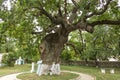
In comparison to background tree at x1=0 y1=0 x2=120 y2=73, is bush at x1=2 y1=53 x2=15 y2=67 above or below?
below

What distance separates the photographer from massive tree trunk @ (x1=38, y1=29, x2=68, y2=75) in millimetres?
14320

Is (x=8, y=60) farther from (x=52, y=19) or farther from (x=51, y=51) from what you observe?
(x=52, y=19)

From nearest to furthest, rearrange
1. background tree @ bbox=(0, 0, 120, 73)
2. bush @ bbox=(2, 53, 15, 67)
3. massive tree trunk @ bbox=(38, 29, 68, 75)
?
background tree @ bbox=(0, 0, 120, 73) → massive tree trunk @ bbox=(38, 29, 68, 75) → bush @ bbox=(2, 53, 15, 67)

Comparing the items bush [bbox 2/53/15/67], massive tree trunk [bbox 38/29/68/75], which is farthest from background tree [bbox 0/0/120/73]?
bush [bbox 2/53/15/67]

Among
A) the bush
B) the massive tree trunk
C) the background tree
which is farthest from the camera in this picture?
the bush

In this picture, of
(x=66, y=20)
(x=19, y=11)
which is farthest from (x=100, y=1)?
(x=19, y=11)

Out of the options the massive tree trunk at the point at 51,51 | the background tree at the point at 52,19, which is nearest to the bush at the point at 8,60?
the background tree at the point at 52,19

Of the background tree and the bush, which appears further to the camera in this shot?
the bush

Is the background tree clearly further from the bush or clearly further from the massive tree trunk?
the bush

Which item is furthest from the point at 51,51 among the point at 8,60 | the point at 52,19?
the point at 8,60

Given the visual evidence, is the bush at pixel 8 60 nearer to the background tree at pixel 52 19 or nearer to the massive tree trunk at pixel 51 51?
the background tree at pixel 52 19

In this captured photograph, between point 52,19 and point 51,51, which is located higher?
point 52,19

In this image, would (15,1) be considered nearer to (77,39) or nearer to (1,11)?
(1,11)

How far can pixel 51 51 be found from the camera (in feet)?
47.4
